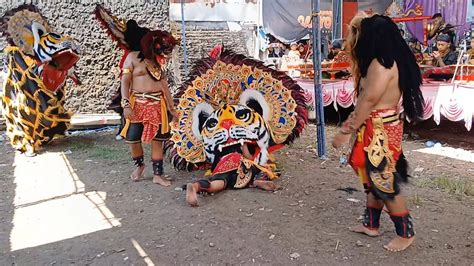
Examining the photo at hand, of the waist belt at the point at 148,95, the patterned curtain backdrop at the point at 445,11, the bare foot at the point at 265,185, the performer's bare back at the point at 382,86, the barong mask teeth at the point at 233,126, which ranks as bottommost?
the bare foot at the point at 265,185

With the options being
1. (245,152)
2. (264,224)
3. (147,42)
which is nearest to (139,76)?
(147,42)

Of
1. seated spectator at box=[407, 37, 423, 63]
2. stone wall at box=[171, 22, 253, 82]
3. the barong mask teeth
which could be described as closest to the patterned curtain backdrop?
seated spectator at box=[407, 37, 423, 63]

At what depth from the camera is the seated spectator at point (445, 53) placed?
780 centimetres

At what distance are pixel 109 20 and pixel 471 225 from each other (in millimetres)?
3765

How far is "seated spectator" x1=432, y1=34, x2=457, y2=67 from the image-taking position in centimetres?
780

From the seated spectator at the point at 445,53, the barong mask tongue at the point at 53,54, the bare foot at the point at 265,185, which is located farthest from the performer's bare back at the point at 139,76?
the seated spectator at the point at 445,53

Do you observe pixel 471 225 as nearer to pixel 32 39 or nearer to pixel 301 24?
pixel 32 39

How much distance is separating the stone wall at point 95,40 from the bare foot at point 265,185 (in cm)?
604

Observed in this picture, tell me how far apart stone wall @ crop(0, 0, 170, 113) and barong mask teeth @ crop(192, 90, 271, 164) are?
5.49 meters

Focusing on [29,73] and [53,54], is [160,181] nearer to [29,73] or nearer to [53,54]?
[53,54]

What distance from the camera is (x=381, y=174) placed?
2959mm

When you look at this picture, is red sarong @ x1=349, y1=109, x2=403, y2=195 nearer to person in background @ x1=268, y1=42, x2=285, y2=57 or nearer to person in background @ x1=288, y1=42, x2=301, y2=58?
person in background @ x1=288, y1=42, x2=301, y2=58

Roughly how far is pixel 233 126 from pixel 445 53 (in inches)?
194

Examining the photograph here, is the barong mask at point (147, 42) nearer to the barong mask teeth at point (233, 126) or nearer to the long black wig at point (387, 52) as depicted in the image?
the barong mask teeth at point (233, 126)
